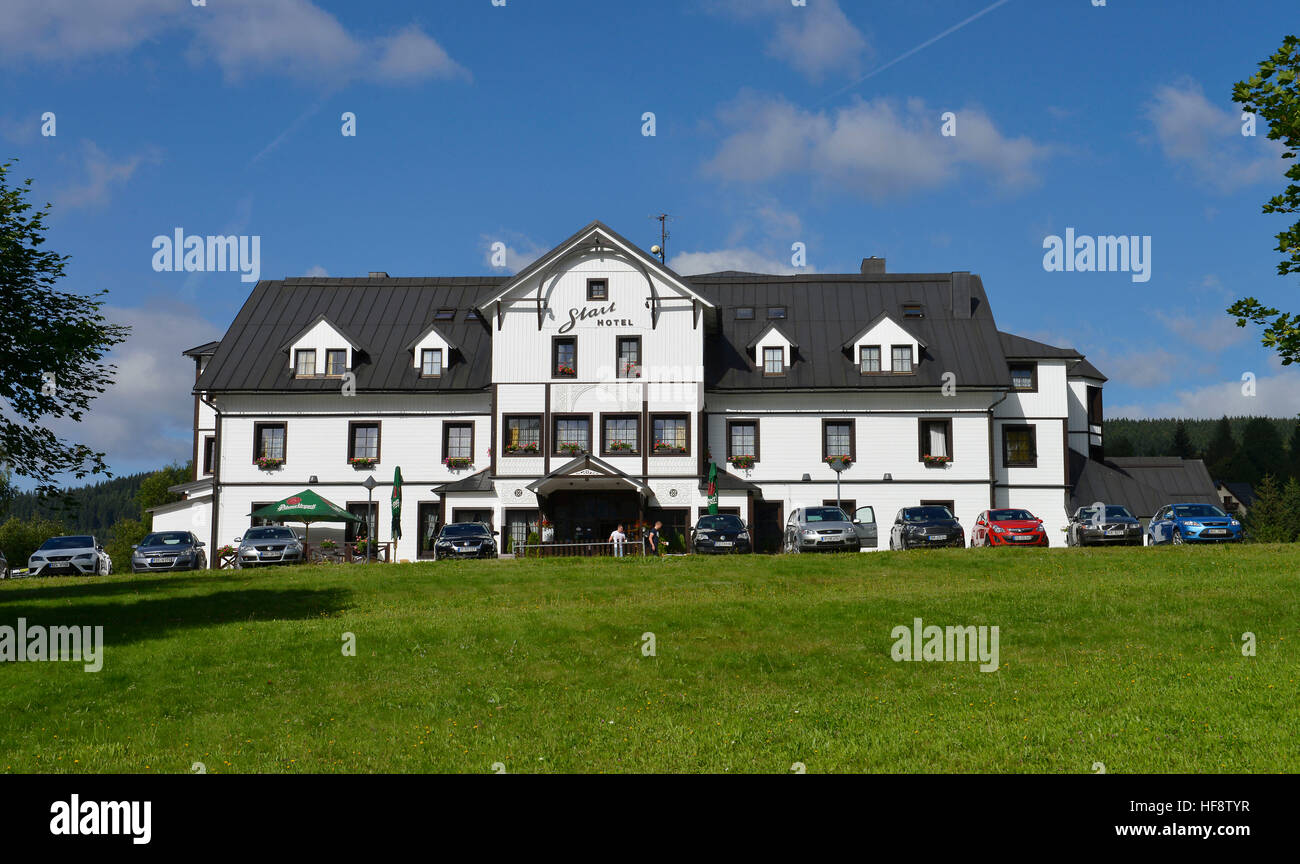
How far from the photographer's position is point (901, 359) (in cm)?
4484

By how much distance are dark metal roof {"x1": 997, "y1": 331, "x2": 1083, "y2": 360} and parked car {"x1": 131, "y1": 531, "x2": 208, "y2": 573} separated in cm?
3375

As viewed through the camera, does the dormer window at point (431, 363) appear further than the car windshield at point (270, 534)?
Yes

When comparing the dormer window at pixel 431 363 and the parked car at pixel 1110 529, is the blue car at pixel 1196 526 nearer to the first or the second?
the parked car at pixel 1110 529

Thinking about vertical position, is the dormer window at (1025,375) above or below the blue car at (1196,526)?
above

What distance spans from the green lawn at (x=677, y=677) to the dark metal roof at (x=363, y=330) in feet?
66.6

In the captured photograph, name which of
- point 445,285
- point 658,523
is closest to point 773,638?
point 658,523

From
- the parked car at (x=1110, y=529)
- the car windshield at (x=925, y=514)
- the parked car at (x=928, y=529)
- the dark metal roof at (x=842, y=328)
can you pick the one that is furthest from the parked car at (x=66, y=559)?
the parked car at (x=1110, y=529)

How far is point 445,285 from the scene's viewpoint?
50438 mm

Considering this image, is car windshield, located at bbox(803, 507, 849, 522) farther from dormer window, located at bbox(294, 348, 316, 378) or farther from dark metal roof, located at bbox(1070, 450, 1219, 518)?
dormer window, located at bbox(294, 348, 316, 378)

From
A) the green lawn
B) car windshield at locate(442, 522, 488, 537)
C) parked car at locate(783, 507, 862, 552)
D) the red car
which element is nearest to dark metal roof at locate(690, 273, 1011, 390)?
the red car

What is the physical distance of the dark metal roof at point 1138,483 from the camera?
162ft
